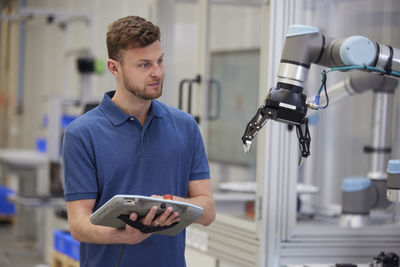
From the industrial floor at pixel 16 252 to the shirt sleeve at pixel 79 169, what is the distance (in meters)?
4.12

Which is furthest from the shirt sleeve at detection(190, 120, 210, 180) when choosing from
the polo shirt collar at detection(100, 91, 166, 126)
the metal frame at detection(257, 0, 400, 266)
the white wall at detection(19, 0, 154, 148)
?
the white wall at detection(19, 0, 154, 148)

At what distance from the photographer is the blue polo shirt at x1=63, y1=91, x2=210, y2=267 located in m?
1.77

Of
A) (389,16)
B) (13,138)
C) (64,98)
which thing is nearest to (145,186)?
(389,16)

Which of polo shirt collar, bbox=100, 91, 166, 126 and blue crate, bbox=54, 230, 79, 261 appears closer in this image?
polo shirt collar, bbox=100, 91, 166, 126

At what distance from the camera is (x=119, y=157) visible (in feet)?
5.84

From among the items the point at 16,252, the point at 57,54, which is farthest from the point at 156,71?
the point at 57,54

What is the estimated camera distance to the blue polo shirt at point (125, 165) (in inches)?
69.8

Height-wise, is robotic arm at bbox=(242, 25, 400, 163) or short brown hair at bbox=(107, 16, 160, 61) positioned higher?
short brown hair at bbox=(107, 16, 160, 61)

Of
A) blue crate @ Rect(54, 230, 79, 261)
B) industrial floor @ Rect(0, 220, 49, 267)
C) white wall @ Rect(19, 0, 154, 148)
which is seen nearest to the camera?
blue crate @ Rect(54, 230, 79, 261)

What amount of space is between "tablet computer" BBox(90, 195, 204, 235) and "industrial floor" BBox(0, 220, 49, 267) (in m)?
4.30

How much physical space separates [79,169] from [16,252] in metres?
4.86

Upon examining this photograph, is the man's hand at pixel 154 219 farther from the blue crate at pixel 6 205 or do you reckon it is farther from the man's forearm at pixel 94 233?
the blue crate at pixel 6 205

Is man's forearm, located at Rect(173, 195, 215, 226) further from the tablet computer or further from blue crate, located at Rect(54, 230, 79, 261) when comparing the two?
blue crate, located at Rect(54, 230, 79, 261)

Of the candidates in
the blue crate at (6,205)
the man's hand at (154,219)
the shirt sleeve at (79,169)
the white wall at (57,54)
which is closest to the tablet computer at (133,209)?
the man's hand at (154,219)
